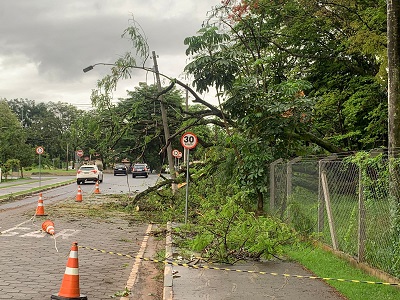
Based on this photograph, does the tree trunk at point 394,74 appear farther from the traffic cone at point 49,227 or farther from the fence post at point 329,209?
the traffic cone at point 49,227

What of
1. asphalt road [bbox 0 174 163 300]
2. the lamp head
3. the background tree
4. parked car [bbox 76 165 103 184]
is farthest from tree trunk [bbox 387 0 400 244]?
the background tree

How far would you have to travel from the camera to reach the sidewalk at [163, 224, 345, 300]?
677cm

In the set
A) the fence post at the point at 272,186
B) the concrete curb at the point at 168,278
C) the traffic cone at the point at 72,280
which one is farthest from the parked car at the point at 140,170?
the traffic cone at the point at 72,280

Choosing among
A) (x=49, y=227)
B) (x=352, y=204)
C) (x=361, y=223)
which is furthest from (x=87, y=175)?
(x=361, y=223)

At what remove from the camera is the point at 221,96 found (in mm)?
16281

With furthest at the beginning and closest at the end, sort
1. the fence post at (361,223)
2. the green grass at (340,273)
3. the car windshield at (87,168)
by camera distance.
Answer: the car windshield at (87,168)
the fence post at (361,223)
the green grass at (340,273)

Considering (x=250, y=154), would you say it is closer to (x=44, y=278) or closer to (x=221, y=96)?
(x=221, y=96)

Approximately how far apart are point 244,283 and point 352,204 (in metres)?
2.52

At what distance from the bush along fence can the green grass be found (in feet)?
0.74

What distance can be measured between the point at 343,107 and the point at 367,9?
203 inches

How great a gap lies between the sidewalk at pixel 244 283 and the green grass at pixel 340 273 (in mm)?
161

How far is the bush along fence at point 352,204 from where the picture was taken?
23.6 feet

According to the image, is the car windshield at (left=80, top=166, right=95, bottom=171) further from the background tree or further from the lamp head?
the lamp head

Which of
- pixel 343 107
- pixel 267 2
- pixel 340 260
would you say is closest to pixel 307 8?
pixel 267 2
